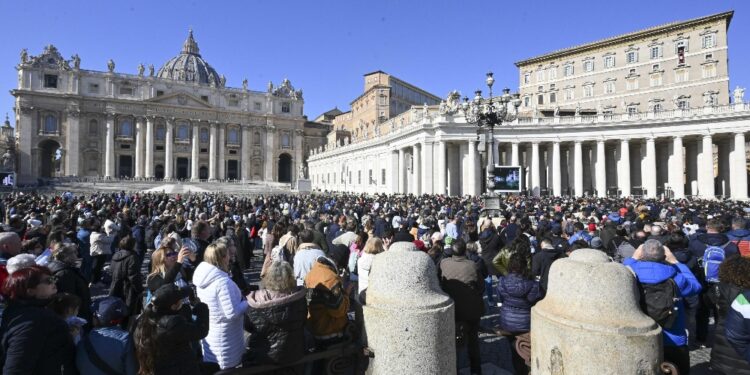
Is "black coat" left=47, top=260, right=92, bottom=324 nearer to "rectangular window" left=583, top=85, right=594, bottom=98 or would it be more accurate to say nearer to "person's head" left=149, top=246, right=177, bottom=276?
"person's head" left=149, top=246, right=177, bottom=276

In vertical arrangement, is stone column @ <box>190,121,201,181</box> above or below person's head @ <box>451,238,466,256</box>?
above

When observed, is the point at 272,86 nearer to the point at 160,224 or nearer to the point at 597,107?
the point at 597,107

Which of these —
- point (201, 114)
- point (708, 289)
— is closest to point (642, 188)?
point (708, 289)

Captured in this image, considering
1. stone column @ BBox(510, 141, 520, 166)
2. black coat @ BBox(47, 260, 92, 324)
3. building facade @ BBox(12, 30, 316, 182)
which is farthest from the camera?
building facade @ BBox(12, 30, 316, 182)

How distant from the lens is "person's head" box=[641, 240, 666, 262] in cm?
407

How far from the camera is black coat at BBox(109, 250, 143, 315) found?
5.77 meters

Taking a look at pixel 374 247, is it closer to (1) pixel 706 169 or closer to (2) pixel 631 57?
(1) pixel 706 169

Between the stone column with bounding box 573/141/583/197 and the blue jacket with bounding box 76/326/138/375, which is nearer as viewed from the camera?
the blue jacket with bounding box 76/326/138/375

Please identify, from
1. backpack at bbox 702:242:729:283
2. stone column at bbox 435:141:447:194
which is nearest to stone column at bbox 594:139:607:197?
stone column at bbox 435:141:447:194

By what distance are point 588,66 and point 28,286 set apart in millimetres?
55842

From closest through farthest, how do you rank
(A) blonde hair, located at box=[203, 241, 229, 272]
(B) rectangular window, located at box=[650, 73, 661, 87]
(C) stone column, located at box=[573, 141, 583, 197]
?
(A) blonde hair, located at box=[203, 241, 229, 272]
(C) stone column, located at box=[573, 141, 583, 197]
(B) rectangular window, located at box=[650, 73, 661, 87]

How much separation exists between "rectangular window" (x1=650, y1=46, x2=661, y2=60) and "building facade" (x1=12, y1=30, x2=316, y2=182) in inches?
2202

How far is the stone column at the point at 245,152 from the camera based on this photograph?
2859 inches

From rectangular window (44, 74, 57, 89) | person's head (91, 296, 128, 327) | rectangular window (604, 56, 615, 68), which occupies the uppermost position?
rectangular window (44, 74, 57, 89)
